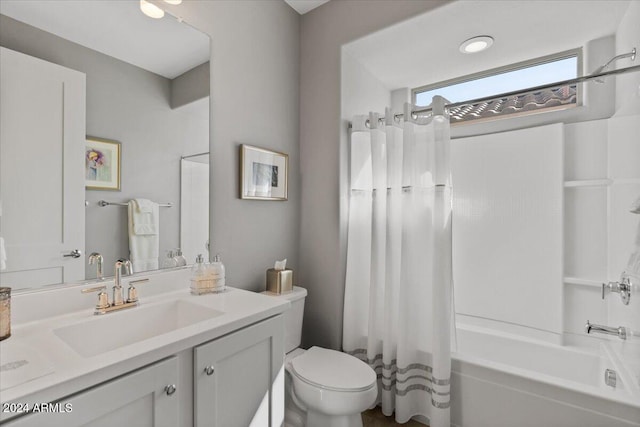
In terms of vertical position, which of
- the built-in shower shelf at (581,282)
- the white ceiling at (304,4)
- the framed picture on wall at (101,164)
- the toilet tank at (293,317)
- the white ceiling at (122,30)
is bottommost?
the toilet tank at (293,317)

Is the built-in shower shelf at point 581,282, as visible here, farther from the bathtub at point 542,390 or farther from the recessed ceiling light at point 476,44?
the recessed ceiling light at point 476,44

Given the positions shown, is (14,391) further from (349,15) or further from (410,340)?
(349,15)

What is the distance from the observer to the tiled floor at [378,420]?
1.83 meters

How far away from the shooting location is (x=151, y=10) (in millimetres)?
1443

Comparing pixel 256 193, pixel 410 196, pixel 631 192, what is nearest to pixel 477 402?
pixel 410 196

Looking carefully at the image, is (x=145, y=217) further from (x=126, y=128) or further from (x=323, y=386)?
(x=323, y=386)

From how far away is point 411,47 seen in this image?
214 centimetres

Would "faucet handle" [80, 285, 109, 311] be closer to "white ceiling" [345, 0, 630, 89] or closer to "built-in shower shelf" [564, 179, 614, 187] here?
"white ceiling" [345, 0, 630, 89]

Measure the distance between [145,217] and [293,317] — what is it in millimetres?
1004

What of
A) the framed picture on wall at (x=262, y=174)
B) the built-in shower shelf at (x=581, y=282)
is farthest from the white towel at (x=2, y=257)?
the built-in shower shelf at (x=581, y=282)

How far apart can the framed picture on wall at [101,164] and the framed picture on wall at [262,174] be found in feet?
2.15

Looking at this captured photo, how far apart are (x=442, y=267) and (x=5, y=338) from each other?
1811 millimetres

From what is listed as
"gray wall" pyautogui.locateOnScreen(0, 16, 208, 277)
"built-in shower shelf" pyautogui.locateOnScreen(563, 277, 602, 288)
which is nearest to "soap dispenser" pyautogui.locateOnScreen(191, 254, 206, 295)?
"gray wall" pyautogui.locateOnScreen(0, 16, 208, 277)

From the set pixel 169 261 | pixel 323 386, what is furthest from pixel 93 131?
pixel 323 386
